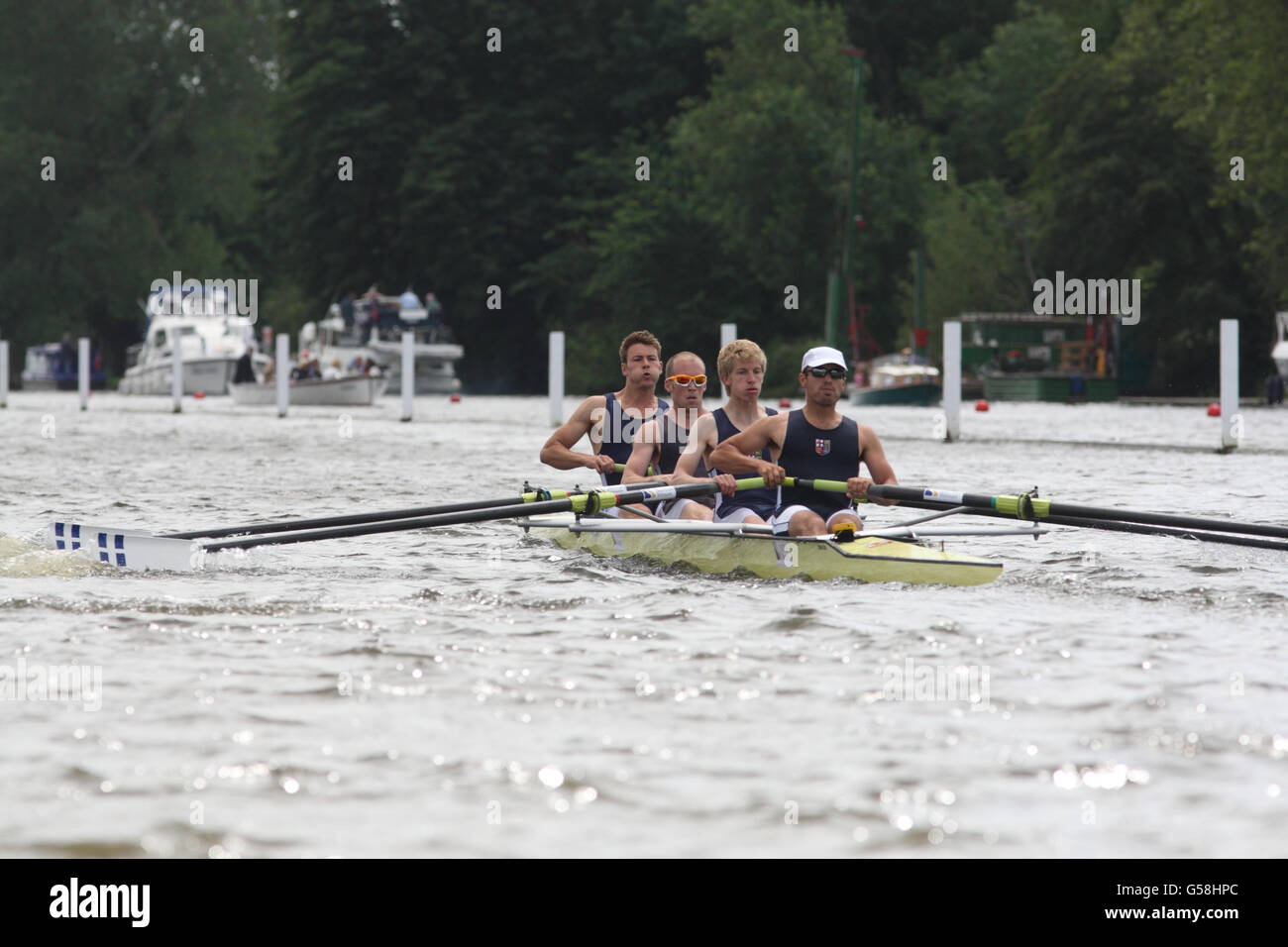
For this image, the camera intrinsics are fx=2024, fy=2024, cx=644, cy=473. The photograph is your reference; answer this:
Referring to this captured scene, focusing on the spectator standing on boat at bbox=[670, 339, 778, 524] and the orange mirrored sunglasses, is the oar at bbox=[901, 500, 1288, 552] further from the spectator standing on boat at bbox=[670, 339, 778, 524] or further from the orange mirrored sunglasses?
the orange mirrored sunglasses

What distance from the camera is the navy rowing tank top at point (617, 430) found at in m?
12.6

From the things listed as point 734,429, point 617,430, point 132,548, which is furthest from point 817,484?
point 132,548

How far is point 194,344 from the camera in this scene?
187ft

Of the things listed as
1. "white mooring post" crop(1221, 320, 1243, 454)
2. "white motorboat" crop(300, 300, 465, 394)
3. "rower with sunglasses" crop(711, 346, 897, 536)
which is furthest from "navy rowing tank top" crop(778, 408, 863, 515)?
"white motorboat" crop(300, 300, 465, 394)

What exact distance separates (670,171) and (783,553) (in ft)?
164

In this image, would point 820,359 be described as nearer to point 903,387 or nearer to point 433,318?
point 903,387

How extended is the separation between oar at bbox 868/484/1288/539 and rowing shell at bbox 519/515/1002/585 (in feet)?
0.77

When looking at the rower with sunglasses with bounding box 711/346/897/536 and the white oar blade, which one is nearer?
the white oar blade

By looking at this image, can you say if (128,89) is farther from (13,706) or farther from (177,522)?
(13,706)

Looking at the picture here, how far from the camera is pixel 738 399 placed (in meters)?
11.5

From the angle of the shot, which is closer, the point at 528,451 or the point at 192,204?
the point at 528,451

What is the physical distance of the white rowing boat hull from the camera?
4472 cm
